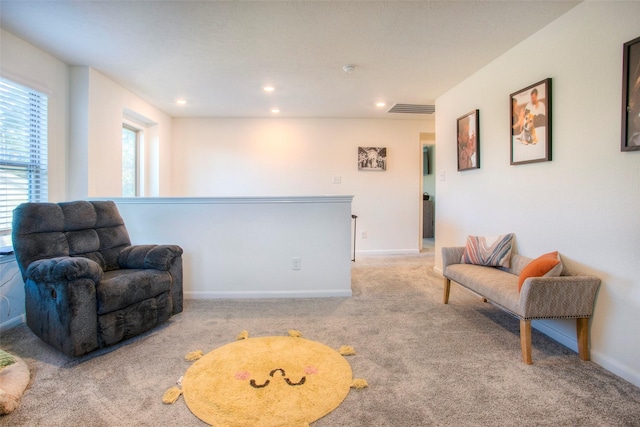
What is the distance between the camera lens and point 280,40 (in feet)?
8.51

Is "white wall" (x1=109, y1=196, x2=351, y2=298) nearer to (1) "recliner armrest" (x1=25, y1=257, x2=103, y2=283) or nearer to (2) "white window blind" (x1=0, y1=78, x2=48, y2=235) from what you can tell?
(2) "white window blind" (x1=0, y1=78, x2=48, y2=235)

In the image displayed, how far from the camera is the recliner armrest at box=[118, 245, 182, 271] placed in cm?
250

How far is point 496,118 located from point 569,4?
100 cm

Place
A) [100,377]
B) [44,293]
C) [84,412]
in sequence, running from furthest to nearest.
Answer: [44,293]
[100,377]
[84,412]

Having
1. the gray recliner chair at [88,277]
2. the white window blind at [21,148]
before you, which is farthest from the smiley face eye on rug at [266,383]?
the white window blind at [21,148]

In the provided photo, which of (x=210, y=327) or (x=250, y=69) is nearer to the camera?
(x=210, y=327)

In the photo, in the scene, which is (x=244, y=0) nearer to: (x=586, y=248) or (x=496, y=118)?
(x=496, y=118)

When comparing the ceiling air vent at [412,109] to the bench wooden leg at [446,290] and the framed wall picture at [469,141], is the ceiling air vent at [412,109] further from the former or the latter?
the bench wooden leg at [446,290]

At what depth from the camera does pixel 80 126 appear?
10.2 ft

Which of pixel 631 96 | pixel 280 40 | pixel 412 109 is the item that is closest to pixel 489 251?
pixel 631 96

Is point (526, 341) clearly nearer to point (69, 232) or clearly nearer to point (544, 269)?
point (544, 269)

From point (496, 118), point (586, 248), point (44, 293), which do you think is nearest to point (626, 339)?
point (586, 248)

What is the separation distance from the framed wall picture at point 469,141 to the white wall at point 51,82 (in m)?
4.03

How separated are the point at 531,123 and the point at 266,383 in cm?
264
